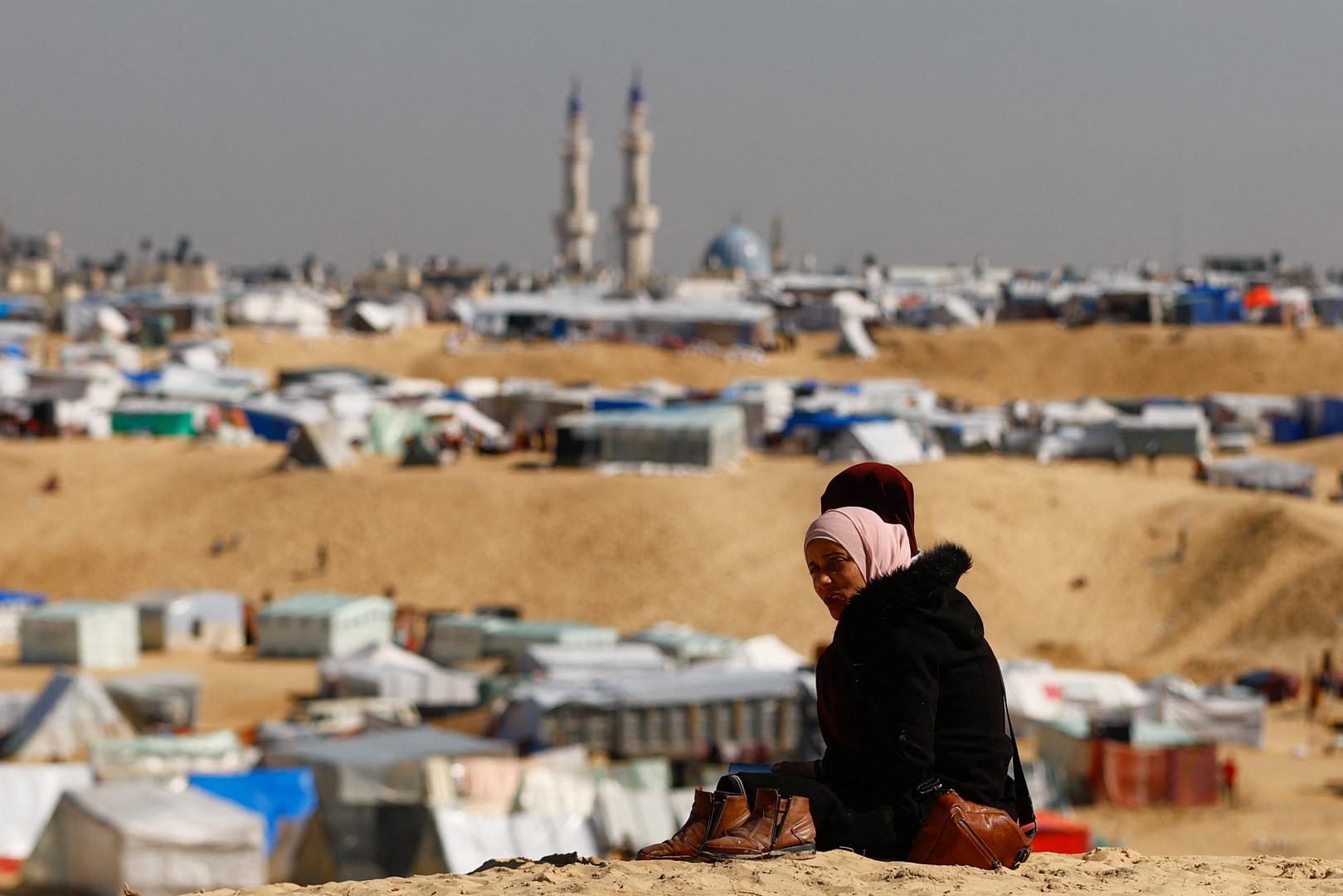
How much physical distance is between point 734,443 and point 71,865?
83.1 ft

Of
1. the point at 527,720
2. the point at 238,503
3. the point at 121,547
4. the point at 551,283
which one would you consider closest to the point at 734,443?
the point at 238,503

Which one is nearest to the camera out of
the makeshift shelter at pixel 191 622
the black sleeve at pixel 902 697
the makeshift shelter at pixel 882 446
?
the black sleeve at pixel 902 697

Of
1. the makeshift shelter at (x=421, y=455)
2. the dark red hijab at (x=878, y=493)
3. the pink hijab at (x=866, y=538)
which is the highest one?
the dark red hijab at (x=878, y=493)

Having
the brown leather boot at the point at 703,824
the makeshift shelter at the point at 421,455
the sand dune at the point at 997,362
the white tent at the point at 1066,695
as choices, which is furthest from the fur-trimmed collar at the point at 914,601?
the sand dune at the point at 997,362

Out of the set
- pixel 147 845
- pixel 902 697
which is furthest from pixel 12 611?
pixel 902 697

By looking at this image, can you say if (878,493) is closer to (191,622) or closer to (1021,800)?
(1021,800)

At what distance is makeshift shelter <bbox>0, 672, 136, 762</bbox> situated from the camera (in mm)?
20141

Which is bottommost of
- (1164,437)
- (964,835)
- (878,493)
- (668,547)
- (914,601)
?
(668,547)

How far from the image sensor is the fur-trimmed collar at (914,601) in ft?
16.1

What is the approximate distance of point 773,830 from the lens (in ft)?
16.9

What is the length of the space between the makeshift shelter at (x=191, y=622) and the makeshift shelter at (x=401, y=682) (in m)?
5.61

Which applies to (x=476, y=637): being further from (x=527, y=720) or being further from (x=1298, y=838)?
(x=1298, y=838)

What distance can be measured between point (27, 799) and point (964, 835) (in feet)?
44.5

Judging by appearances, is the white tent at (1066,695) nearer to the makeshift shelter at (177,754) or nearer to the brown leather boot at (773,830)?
the makeshift shelter at (177,754)
